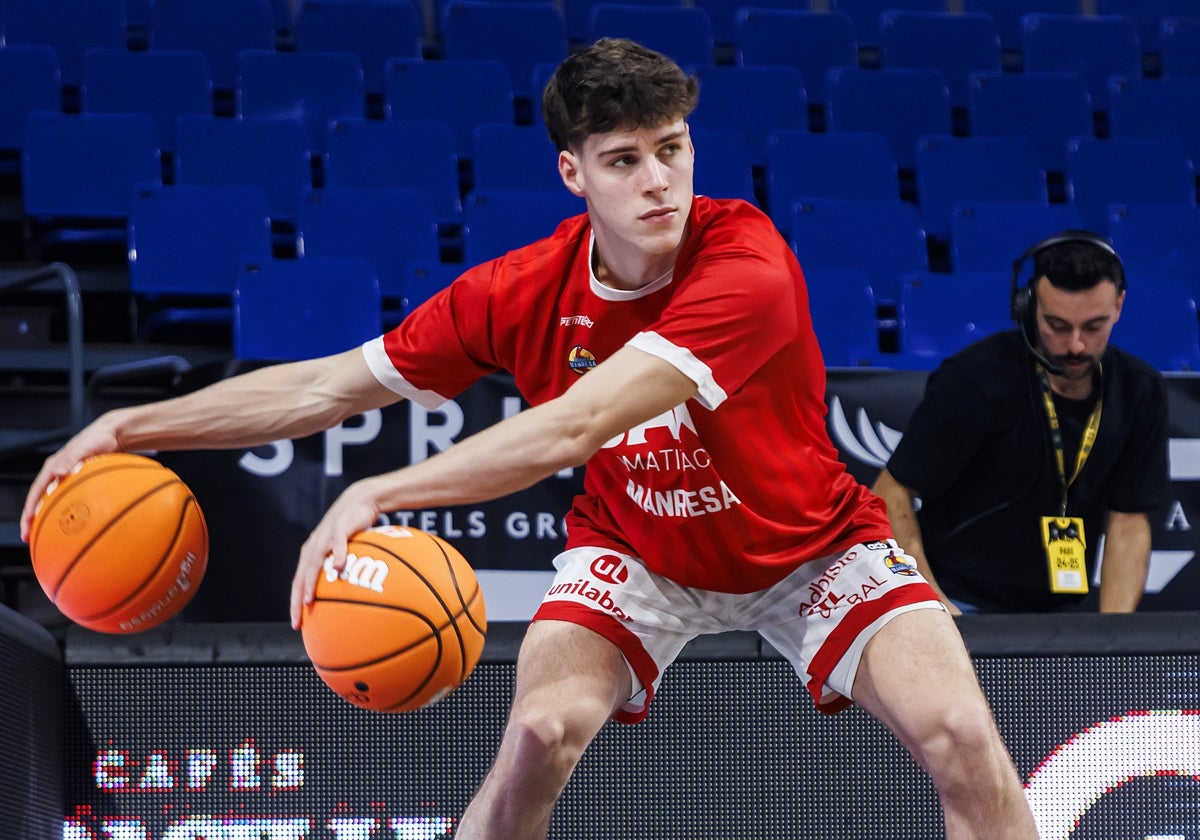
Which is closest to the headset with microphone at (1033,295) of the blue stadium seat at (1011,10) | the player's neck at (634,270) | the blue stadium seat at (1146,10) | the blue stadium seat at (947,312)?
the player's neck at (634,270)

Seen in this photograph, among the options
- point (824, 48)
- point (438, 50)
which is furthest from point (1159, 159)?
point (438, 50)

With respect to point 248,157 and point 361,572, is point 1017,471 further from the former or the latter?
point 248,157

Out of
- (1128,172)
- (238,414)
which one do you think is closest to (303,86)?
(1128,172)

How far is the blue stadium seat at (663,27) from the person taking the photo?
25.1 ft

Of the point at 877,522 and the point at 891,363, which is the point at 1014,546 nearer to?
the point at 877,522

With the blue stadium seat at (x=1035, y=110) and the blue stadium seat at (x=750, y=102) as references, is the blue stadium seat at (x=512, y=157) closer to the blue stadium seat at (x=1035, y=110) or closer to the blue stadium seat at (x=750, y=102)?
the blue stadium seat at (x=750, y=102)

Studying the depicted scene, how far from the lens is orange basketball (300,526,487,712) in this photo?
2.22m

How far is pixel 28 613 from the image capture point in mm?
4641

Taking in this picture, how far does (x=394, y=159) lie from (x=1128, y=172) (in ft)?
12.4

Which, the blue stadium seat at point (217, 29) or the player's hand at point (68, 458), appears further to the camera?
the blue stadium seat at point (217, 29)

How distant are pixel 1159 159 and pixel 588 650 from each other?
19.4 ft

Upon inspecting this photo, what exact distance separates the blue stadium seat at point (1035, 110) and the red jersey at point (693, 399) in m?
5.45

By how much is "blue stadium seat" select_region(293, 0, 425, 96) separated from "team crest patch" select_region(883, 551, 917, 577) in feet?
17.9

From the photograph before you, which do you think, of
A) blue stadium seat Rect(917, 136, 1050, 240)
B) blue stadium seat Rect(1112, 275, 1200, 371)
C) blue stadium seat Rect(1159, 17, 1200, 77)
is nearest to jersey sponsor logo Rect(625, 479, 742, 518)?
blue stadium seat Rect(1112, 275, 1200, 371)
